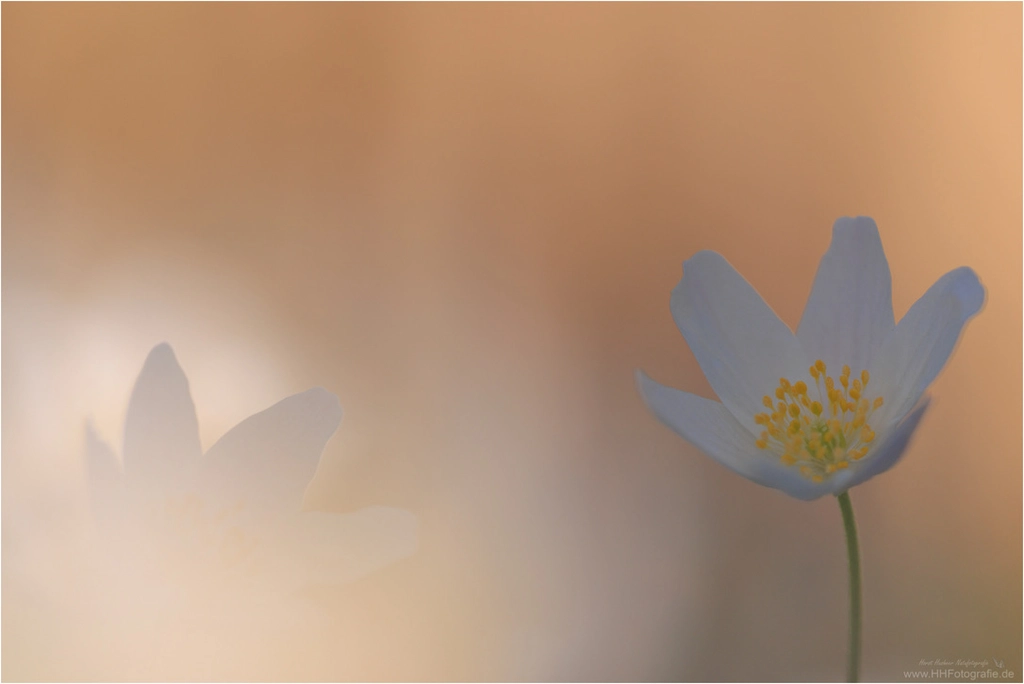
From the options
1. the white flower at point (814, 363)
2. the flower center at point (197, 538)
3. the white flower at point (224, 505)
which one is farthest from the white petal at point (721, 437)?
the flower center at point (197, 538)

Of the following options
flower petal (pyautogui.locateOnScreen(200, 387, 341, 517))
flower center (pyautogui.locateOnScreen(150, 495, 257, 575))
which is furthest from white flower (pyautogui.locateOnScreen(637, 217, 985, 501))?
flower center (pyautogui.locateOnScreen(150, 495, 257, 575))

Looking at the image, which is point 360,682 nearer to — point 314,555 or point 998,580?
point 314,555

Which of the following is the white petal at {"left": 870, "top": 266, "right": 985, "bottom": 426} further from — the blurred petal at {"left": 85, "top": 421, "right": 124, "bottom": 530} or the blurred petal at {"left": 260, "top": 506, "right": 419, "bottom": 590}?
the blurred petal at {"left": 85, "top": 421, "right": 124, "bottom": 530}

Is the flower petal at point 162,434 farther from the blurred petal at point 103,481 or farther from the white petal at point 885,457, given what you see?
the white petal at point 885,457

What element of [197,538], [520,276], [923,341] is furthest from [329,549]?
[923,341]

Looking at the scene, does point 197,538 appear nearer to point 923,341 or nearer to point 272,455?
point 272,455

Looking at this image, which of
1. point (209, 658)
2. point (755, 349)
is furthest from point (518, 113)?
point (209, 658)
